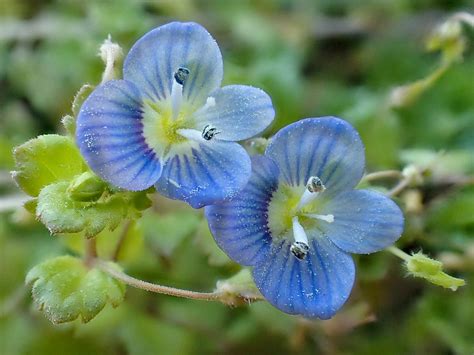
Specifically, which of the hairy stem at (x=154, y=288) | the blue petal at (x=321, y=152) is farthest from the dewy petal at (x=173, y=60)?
the hairy stem at (x=154, y=288)

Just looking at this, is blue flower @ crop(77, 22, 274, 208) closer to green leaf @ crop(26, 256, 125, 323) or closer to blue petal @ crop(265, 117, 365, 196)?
blue petal @ crop(265, 117, 365, 196)

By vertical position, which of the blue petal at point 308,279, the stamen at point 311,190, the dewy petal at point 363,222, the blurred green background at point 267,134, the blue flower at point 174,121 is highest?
the blue flower at point 174,121

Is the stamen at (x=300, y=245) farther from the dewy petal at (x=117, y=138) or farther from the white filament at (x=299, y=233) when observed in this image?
the dewy petal at (x=117, y=138)

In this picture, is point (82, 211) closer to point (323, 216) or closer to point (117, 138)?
point (117, 138)

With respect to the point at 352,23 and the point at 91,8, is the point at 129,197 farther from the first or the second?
the point at 352,23

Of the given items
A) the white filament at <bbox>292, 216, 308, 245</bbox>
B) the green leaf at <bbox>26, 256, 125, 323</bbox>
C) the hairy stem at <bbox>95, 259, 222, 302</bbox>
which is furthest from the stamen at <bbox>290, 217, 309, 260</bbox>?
the green leaf at <bbox>26, 256, 125, 323</bbox>

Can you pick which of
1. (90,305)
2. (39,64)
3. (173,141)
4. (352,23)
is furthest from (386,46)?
(90,305)
